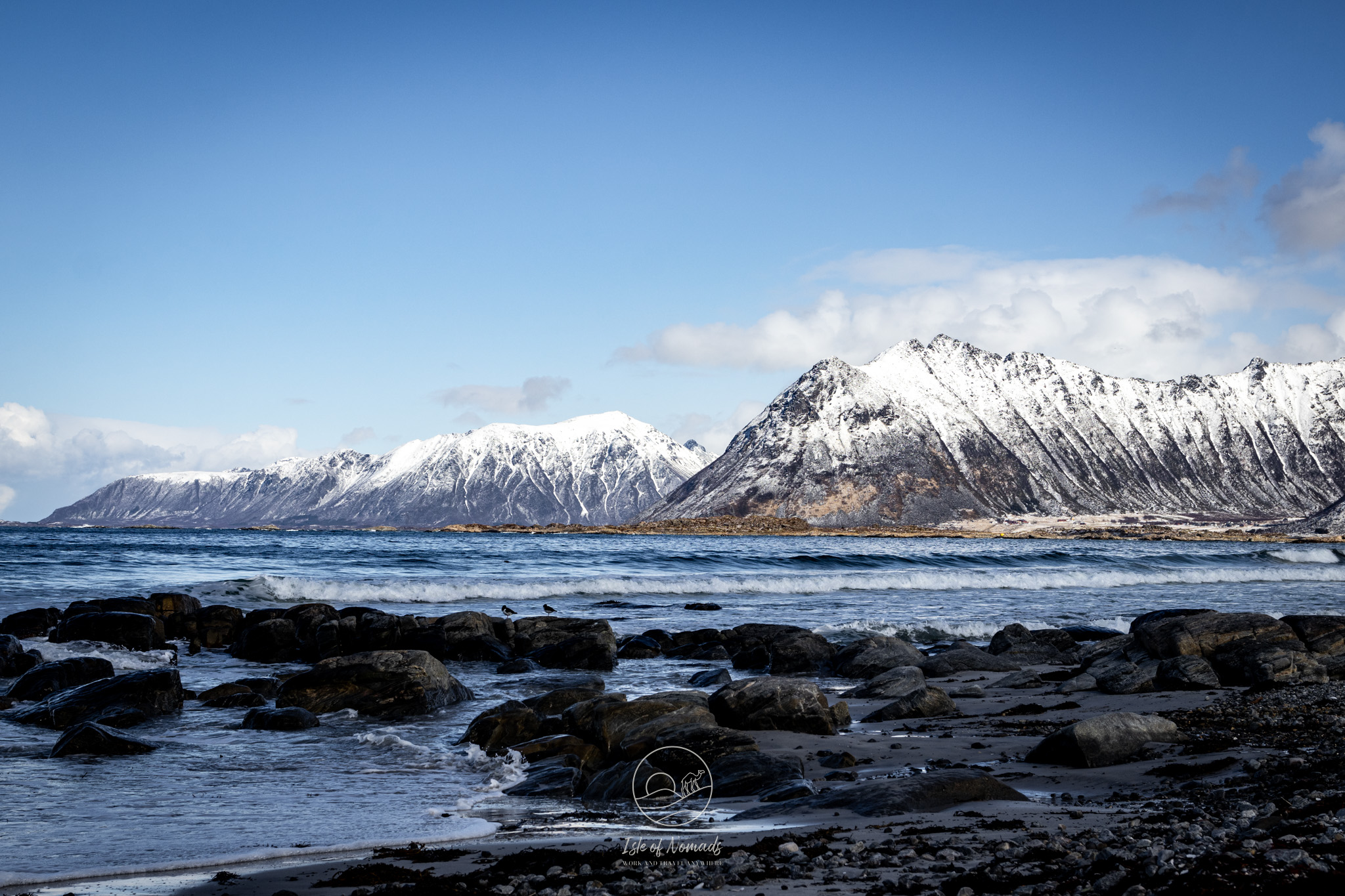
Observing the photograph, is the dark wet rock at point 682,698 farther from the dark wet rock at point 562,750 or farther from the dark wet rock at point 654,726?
the dark wet rock at point 562,750

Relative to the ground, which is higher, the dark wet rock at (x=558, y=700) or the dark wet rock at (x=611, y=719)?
the dark wet rock at (x=611, y=719)

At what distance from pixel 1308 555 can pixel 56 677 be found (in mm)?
98686

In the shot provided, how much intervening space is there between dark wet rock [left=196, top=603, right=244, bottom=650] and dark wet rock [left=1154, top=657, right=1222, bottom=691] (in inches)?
926

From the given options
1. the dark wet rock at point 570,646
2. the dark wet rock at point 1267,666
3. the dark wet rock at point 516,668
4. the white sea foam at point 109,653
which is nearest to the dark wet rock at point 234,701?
the white sea foam at point 109,653

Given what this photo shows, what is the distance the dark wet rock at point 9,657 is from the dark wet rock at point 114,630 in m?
2.36

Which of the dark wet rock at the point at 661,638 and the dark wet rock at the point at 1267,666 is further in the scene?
the dark wet rock at the point at 661,638

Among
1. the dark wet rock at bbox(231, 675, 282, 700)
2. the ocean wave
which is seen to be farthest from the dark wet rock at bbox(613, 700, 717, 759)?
the ocean wave

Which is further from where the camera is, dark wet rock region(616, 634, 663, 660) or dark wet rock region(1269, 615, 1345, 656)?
dark wet rock region(616, 634, 663, 660)

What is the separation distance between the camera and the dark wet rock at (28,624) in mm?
23578

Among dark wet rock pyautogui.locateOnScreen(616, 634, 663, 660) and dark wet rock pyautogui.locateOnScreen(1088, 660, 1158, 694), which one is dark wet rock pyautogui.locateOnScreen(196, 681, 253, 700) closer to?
dark wet rock pyautogui.locateOnScreen(616, 634, 663, 660)

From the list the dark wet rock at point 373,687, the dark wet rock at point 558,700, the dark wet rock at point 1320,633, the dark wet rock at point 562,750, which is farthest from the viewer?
the dark wet rock at point 1320,633

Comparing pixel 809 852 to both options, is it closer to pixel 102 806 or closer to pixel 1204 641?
pixel 102 806

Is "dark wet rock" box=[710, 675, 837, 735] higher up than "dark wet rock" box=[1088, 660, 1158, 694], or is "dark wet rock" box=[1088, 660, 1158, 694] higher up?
"dark wet rock" box=[710, 675, 837, 735]

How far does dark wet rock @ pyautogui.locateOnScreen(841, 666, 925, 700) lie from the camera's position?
56.0 feet
